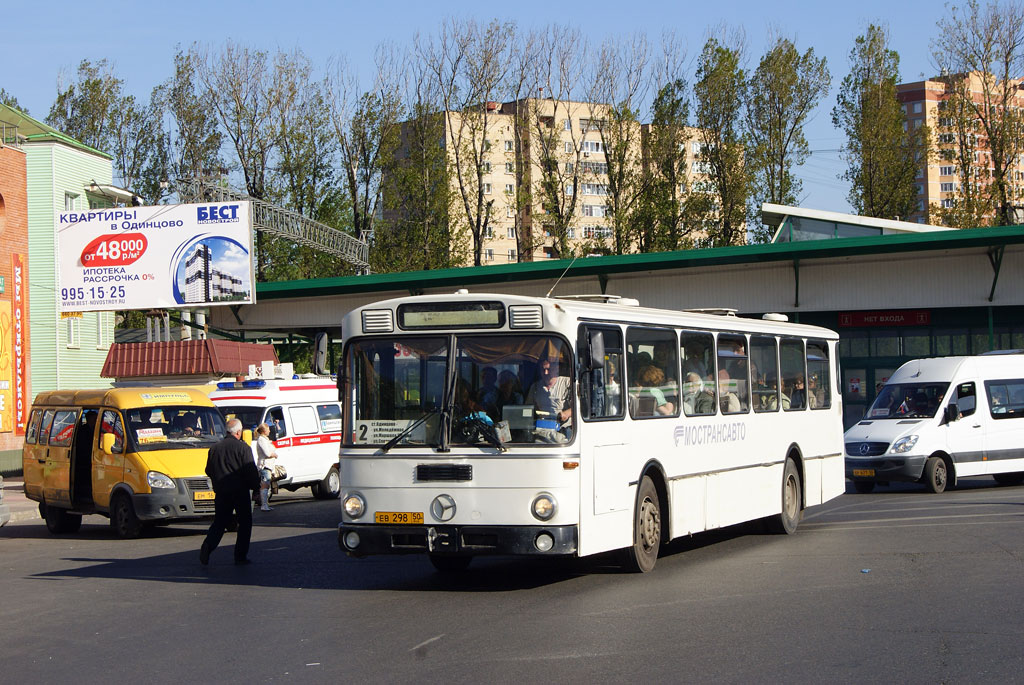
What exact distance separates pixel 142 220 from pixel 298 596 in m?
26.9

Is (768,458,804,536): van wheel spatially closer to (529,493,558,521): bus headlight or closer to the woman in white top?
(529,493,558,521): bus headlight

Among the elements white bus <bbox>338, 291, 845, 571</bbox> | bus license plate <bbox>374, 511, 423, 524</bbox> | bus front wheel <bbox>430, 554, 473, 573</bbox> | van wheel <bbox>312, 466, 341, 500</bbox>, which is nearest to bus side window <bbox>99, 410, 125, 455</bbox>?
van wheel <bbox>312, 466, 341, 500</bbox>

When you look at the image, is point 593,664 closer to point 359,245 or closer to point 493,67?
point 359,245

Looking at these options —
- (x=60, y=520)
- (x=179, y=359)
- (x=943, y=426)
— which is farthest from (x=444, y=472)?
(x=179, y=359)

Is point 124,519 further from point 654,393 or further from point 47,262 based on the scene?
point 47,262

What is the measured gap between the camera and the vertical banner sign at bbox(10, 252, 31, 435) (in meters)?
36.0

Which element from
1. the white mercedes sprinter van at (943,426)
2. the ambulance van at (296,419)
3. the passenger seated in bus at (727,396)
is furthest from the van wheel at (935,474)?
the ambulance van at (296,419)

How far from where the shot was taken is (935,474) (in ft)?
69.4

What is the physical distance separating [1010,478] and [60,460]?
1745 cm

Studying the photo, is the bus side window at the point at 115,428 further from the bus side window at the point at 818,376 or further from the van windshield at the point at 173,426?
the bus side window at the point at 818,376

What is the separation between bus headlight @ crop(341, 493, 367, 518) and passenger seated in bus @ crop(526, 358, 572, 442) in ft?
5.74

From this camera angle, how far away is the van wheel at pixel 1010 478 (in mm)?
23438

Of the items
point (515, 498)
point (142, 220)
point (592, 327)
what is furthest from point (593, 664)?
point (142, 220)

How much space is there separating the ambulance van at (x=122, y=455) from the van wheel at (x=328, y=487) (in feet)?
19.4
